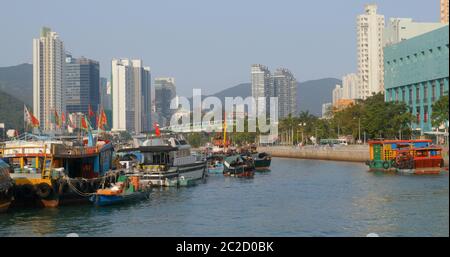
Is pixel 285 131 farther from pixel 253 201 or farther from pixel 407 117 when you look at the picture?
pixel 253 201

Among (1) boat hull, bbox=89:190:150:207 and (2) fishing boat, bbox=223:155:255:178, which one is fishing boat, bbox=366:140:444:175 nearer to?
(2) fishing boat, bbox=223:155:255:178

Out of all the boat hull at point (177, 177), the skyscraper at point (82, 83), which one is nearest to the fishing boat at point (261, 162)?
the boat hull at point (177, 177)

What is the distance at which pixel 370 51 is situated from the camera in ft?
491

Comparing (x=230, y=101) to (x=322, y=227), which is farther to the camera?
(x=230, y=101)

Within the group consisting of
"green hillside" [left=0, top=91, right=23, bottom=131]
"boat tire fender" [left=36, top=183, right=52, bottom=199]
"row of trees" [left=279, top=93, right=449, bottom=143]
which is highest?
"green hillside" [left=0, top=91, right=23, bottom=131]

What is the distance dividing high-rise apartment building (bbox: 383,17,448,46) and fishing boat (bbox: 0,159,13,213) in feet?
233

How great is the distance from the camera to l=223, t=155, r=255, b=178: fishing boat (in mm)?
47875

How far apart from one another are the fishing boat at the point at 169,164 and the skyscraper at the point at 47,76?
4414 inches

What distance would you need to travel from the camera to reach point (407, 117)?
6594cm

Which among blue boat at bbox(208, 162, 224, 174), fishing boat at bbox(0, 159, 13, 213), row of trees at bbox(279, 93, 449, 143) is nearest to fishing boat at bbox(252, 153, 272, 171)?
blue boat at bbox(208, 162, 224, 174)
